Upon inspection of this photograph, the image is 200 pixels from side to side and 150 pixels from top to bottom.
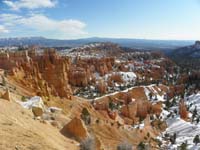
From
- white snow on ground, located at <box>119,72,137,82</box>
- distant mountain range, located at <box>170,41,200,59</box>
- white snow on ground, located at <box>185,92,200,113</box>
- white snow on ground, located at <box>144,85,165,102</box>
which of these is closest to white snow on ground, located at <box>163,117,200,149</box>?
white snow on ground, located at <box>185,92,200,113</box>

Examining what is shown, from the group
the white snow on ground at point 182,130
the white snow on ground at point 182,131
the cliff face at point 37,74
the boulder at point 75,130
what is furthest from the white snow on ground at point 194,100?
the boulder at point 75,130

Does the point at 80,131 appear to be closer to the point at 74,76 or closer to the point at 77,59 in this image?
the point at 74,76

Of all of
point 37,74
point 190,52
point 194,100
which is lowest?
point 194,100

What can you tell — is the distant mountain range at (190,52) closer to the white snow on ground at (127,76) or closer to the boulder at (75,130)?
the white snow on ground at (127,76)

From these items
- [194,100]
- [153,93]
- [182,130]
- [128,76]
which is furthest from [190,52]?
[182,130]

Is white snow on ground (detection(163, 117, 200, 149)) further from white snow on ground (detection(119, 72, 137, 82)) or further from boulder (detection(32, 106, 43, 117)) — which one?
white snow on ground (detection(119, 72, 137, 82))

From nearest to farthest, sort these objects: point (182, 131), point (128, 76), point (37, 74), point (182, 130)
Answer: point (182, 131) → point (182, 130) → point (37, 74) → point (128, 76)

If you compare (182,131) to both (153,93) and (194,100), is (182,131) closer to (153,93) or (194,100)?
(194,100)

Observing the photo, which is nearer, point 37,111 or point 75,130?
point 75,130
